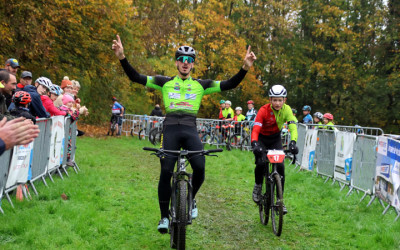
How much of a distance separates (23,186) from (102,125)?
26.0 metres

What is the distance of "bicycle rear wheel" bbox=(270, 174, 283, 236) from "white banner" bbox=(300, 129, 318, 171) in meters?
6.29

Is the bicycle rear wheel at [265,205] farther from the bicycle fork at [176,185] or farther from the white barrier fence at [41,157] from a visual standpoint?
the white barrier fence at [41,157]

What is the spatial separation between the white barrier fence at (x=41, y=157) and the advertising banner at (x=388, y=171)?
6.15 m

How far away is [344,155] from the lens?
1023 centimetres

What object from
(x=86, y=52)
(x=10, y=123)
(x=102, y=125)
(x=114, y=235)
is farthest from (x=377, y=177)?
(x=102, y=125)

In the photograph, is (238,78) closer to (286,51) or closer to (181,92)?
(181,92)

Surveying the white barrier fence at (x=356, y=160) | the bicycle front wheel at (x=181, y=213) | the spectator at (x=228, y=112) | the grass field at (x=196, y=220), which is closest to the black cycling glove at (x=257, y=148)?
the grass field at (x=196, y=220)

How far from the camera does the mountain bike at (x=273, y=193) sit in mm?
6391

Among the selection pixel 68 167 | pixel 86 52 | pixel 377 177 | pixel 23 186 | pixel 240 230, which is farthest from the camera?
pixel 86 52

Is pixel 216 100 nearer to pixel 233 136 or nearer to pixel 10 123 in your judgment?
pixel 233 136

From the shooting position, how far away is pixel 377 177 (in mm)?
8297

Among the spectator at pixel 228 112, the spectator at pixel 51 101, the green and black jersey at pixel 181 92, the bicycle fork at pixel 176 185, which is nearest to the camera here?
the bicycle fork at pixel 176 185

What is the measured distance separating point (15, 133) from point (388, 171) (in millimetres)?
6716

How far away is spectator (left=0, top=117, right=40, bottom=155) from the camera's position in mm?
2838
